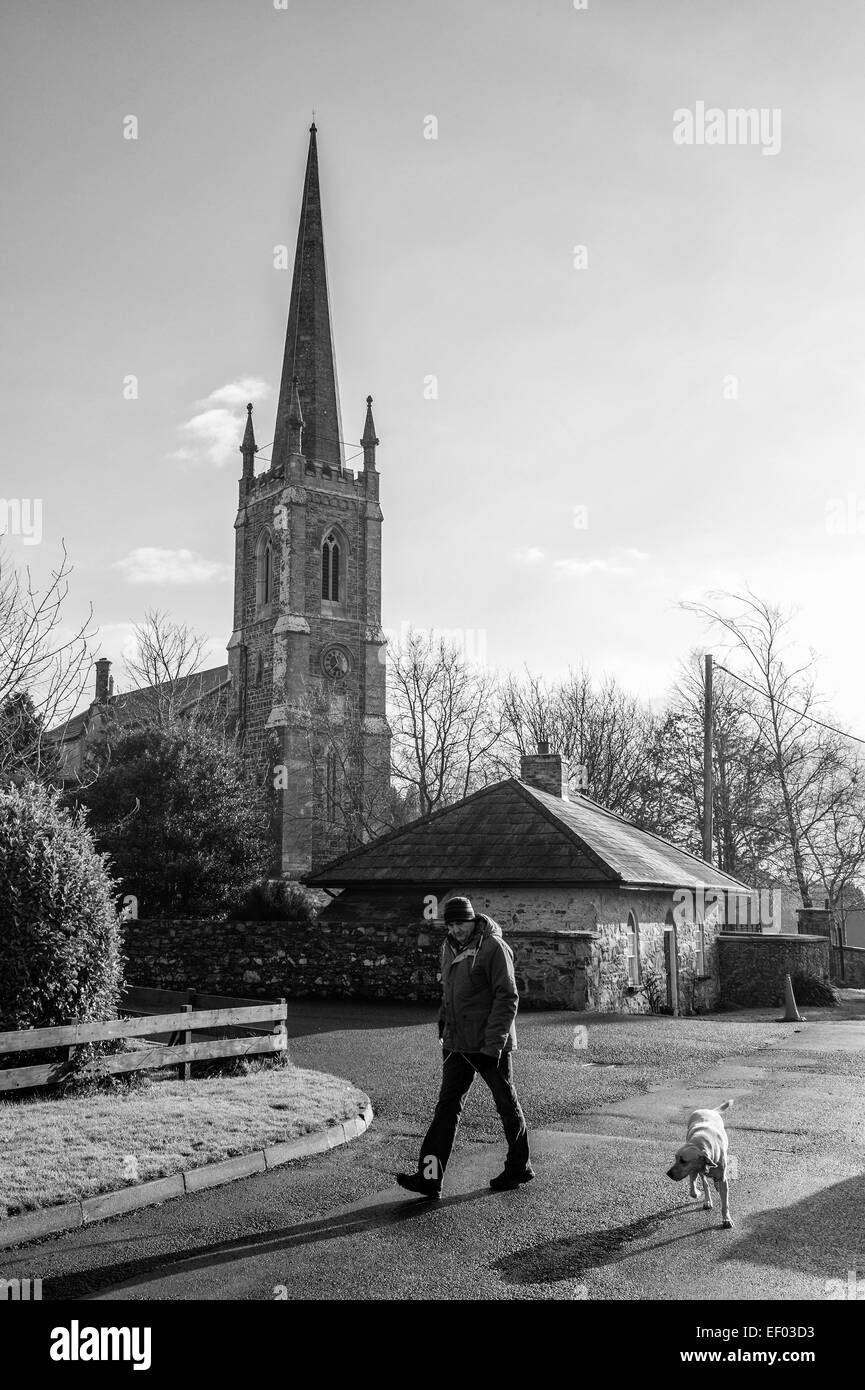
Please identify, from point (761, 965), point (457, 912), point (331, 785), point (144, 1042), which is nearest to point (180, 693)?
point (331, 785)

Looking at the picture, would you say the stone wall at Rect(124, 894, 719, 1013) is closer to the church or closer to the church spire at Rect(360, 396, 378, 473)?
the church

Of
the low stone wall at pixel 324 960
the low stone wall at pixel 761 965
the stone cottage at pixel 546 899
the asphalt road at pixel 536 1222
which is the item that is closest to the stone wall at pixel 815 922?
the low stone wall at pixel 761 965

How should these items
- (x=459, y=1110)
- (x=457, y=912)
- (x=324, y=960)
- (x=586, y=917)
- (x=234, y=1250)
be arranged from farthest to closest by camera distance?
(x=586, y=917)
(x=324, y=960)
(x=457, y=912)
(x=459, y=1110)
(x=234, y=1250)

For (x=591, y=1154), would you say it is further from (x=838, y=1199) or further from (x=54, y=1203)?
(x=54, y=1203)

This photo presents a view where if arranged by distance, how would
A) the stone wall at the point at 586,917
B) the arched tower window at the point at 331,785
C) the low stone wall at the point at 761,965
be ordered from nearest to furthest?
the stone wall at the point at 586,917
the low stone wall at the point at 761,965
the arched tower window at the point at 331,785

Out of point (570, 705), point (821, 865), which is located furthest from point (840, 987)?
point (570, 705)

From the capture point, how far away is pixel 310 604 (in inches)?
2297

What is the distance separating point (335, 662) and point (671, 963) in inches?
1467

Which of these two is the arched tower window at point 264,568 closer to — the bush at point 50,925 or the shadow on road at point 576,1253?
the bush at point 50,925

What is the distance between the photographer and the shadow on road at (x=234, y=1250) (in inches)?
226

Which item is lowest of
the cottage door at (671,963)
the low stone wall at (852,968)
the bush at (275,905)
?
the low stone wall at (852,968)

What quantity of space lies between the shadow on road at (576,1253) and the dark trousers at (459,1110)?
1086mm

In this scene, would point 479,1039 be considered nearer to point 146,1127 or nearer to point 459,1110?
point 459,1110

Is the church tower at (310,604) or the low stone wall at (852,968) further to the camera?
the church tower at (310,604)
